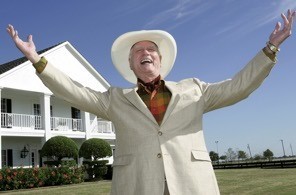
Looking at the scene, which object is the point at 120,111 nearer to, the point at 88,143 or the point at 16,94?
the point at 88,143

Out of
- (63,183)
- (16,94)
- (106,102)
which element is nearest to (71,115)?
(16,94)

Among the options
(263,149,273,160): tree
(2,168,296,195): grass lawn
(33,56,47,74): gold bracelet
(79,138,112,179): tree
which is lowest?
(2,168,296,195): grass lawn

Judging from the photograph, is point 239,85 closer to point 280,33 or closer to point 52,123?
point 280,33

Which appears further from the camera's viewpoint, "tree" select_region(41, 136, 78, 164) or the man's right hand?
"tree" select_region(41, 136, 78, 164)

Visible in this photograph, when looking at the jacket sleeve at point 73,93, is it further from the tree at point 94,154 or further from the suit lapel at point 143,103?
the tree at point 94,154

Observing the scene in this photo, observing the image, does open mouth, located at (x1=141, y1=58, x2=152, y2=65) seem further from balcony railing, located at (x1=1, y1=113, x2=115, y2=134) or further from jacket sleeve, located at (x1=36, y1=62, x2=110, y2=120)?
Result: balcony railing, located at (x1=1, y1=113, x2=115, y2=134)

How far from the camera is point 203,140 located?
9.86 feet

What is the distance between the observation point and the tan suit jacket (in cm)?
278

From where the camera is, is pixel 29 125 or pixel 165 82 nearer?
pixel 165 82

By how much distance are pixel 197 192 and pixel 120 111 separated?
2.65 feet

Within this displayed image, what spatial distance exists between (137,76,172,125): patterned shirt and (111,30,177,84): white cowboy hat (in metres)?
0.39

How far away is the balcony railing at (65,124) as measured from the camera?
2644 centimetres

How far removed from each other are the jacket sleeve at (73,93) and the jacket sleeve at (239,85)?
77 cm

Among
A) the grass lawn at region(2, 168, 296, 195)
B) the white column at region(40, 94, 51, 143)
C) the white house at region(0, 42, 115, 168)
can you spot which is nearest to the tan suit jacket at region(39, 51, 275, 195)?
the grass lawn at region(2, 168, 296, 195)
